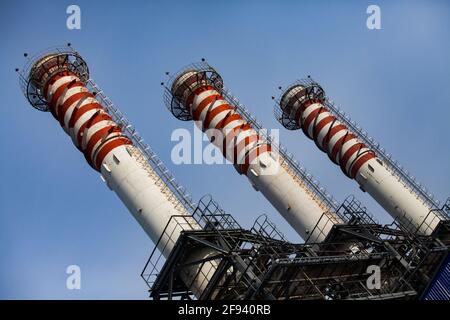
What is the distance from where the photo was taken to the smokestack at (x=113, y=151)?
25828 mm

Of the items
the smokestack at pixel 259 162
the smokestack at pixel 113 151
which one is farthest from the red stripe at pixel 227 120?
the smokestack at pixel 113 151

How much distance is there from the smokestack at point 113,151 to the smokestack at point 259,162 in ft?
25.7

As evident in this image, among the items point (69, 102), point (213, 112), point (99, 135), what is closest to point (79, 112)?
point (69, 102)

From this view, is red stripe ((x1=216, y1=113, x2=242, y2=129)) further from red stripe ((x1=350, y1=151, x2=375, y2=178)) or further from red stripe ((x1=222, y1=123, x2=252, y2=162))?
red stripe ((x1=350, y1=151, x2=375, y2=178))

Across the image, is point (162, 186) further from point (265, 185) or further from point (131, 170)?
point (265, 185)

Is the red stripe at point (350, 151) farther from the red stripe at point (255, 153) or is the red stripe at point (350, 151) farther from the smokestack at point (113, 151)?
the smokestack at point (113, 151)

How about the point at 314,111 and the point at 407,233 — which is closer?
the point at 407,233

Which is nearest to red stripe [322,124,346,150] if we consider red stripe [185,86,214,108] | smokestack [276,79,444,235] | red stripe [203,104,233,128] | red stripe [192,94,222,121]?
smokestack [276,79,444,235]

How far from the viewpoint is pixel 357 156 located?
4150cm

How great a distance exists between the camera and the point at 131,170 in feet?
92.4

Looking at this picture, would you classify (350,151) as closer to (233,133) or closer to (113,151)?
(233,133)

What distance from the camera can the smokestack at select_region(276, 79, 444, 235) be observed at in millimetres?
39156
